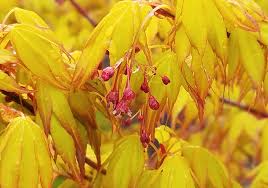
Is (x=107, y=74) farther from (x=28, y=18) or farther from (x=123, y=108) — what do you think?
(x=28, y=18)

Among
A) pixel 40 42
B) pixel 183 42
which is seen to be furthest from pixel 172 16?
pixel 40 42

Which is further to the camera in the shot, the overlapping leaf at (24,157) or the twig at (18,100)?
the twig at (18,100)

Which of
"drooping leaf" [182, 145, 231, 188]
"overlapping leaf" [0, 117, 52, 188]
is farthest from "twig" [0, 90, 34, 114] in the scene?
"drooping leaf" [182, 145, 231, 188]

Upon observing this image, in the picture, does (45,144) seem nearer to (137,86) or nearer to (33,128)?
(33,128)

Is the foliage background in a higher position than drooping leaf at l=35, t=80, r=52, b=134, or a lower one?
lower

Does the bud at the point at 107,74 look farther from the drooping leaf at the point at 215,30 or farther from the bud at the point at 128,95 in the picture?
the drooping leaf at the point at 215,30

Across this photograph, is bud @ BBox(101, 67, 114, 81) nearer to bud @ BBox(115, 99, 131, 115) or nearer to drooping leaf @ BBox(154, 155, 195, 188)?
bud @ BBox(115, 99, 131, 115)

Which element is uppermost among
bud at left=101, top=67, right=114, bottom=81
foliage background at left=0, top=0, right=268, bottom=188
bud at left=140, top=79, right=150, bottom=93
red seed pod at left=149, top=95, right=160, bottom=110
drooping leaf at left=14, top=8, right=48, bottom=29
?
drooping leaf at left=14, top=8, right=48, bottom=29

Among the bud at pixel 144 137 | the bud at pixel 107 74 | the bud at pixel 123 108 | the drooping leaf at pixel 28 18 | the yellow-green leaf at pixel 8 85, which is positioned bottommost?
the bud at pixel 144 137

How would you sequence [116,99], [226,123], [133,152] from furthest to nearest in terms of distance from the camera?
1. [226,123]
2. [133,152]
3. [116,99]

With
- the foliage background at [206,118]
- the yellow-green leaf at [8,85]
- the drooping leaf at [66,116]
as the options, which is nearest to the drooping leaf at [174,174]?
the foliage background at [206,118]

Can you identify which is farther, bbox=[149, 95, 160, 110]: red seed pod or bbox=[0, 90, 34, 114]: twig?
bbox=[0, 90, 34, 114]: twig
